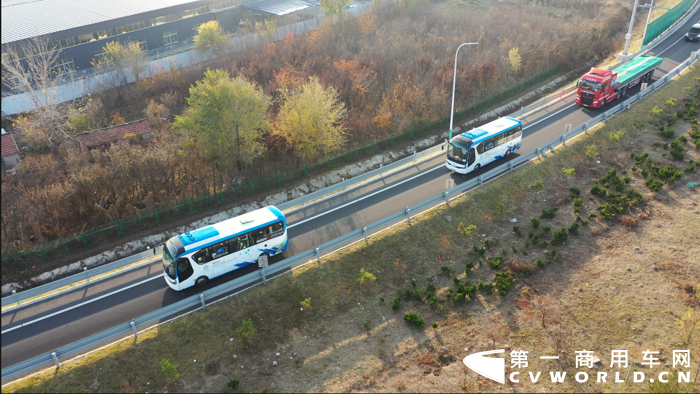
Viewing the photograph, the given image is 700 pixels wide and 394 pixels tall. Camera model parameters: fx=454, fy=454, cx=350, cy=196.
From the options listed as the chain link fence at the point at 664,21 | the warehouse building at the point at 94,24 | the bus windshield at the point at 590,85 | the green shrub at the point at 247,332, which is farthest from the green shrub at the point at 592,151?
the warehouse building at the point at 94,24

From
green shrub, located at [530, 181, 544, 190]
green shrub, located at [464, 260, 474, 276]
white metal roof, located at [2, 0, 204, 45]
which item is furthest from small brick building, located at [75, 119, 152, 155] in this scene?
green shrub, located at [530, 181, 544, 190]

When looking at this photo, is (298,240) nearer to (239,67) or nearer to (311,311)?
(311,311)

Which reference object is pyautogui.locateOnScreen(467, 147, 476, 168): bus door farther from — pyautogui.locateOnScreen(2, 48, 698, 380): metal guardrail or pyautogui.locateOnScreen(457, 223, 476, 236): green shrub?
pyautogui.locateOnScreen(457, 223, 476, 236): green shrub

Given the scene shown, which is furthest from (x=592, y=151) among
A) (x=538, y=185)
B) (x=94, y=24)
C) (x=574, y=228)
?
(x=94, y=24)

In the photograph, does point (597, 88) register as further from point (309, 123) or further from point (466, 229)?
point (309, 123)

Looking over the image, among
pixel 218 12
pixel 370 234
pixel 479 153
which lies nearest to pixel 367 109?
pixel 479 153
